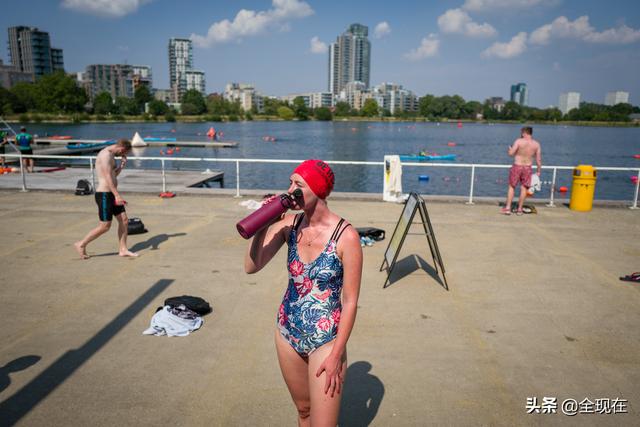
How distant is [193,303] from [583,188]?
405 inches

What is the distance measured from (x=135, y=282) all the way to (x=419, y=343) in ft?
13.4

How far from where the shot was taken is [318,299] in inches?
102

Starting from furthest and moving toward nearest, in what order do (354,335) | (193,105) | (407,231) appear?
1. (193,105)
2. (407,231)
3. (354,335)

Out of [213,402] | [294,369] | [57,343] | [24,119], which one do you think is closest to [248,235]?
[294,369]

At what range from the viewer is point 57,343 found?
4.84 meters

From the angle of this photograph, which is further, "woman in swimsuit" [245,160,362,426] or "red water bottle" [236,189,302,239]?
"woman in swimsuit" [245,160,362,426]

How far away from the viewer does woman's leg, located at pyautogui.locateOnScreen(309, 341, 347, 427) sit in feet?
8.13

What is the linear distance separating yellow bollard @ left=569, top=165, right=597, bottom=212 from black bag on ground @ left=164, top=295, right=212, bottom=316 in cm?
1004

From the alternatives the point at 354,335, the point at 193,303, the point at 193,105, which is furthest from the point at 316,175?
the point at 193,105

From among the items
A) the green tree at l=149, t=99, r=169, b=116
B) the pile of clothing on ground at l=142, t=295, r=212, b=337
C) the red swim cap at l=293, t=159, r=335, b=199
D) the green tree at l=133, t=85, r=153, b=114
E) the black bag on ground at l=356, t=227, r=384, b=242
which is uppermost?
the green tree at l=133, t=85, r=153, b=114

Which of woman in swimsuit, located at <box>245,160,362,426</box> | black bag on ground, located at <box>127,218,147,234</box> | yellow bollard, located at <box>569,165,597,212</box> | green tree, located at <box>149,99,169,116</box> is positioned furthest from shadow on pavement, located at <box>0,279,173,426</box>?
green tree, located at <box>149,99,169,116</box>

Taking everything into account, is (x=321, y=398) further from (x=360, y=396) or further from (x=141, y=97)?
Result: (x=141, y=97)

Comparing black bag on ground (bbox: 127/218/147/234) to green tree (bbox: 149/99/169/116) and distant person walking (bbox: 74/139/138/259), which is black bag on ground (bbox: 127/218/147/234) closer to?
distant person walking (bbox: 74/139/138/259)

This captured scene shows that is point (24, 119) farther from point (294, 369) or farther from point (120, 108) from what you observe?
point (294, 369)
